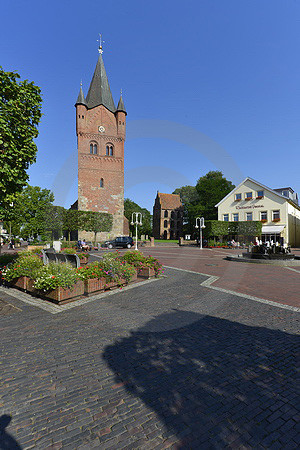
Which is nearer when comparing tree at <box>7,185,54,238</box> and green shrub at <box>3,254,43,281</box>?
green shrub at <box>3,254,43,281</box>

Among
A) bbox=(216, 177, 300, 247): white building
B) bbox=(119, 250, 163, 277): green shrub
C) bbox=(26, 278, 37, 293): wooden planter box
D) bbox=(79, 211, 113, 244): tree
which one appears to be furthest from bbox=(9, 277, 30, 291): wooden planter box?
bbox=(216, 177, 300, 247): white building

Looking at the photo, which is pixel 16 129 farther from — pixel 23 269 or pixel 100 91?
pixel 100 91

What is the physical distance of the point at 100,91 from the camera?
44.7 meters

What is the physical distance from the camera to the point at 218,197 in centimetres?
5297

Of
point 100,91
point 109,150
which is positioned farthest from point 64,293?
point 100,91

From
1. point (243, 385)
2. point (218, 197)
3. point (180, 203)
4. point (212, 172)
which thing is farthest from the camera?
point (180, 203)

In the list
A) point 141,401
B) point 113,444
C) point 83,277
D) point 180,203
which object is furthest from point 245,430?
point 180,203

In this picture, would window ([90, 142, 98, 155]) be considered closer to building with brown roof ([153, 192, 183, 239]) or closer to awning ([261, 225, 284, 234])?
awning ([261, 225, 284, 234])

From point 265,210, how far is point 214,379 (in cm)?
4022

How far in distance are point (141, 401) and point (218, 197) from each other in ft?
176

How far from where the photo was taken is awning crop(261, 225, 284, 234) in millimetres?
36034

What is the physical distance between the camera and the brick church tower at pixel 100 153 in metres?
41.5

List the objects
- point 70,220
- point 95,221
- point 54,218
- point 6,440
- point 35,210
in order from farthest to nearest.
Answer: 1. point 95,221
2. point 70,220
3. point 54,218
4. point 35,210
5. point 6,440

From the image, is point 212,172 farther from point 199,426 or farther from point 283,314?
point 199,426
